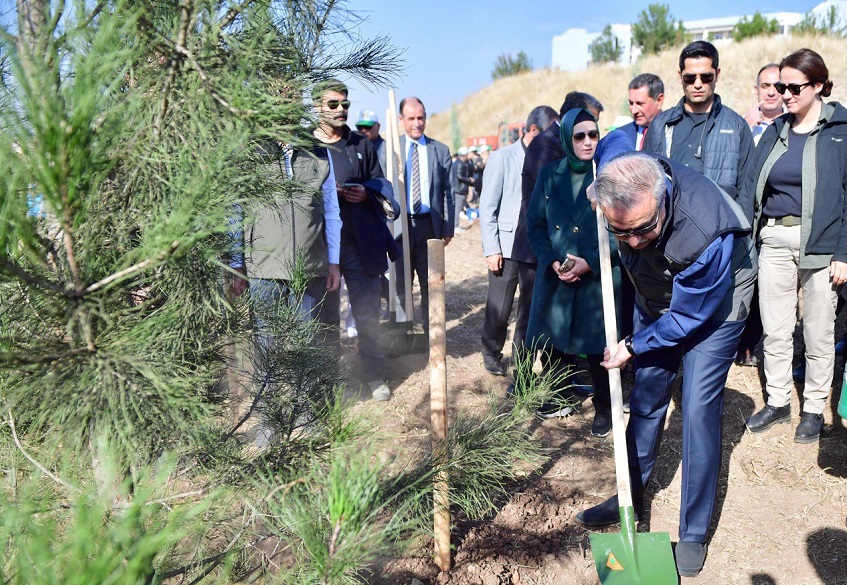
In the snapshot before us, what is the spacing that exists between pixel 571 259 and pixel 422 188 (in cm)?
204

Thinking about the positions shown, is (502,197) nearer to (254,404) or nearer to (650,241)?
(650,241)

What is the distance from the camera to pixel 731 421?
3.70 meters

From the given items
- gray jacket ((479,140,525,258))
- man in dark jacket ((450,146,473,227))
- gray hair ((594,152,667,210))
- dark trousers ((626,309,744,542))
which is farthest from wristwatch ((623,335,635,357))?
man in dark jacket ((450,146,473,227))

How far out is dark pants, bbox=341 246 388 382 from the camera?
3.96 metres

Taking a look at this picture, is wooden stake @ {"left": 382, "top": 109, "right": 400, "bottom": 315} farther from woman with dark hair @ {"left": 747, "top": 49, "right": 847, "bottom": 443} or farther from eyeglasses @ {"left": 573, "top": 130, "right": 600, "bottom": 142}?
woman with dark hair @ {"left": 747, "top": 49, "right": 847, "bottom": 443}

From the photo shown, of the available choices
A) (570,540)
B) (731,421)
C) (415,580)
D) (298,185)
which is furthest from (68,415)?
(731,421)

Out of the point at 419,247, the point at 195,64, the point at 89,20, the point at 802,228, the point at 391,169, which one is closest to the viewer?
the point at 89,20

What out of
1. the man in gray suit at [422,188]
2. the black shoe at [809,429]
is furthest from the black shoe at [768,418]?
the man in gray suit at [422,188]

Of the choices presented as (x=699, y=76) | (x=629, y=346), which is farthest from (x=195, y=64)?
(x=699, y=76)

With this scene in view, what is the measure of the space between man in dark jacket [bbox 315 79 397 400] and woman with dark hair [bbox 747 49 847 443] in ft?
7.05

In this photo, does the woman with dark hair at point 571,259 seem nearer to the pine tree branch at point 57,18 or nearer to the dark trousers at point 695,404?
the dark trousers at point 695,404

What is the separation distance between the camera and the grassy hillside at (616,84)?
726 inches

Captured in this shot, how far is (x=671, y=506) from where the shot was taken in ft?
9.70

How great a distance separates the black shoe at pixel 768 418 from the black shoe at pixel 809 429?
6.2 inches
